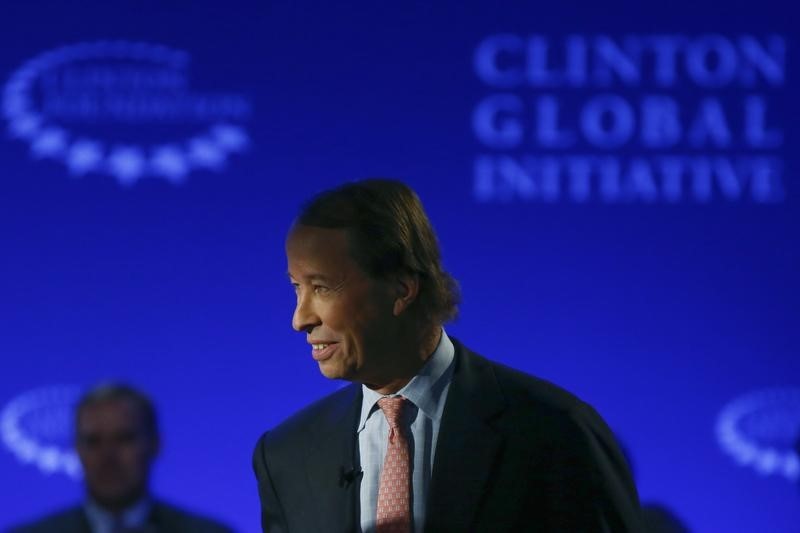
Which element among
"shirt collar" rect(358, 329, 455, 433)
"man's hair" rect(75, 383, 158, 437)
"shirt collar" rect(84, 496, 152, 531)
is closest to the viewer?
"shirt collar" rect(84, 496, 152, 531)

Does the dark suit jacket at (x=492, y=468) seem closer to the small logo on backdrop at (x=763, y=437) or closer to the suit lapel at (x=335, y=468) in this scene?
the suit lapel at (x=335, y=468)

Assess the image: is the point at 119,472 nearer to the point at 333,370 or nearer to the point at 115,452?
the point at 115,452

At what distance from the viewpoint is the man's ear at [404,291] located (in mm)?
2184

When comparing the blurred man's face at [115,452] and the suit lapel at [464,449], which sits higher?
the blurred man's face at [115,452]

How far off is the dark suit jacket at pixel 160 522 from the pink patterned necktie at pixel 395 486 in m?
0.53

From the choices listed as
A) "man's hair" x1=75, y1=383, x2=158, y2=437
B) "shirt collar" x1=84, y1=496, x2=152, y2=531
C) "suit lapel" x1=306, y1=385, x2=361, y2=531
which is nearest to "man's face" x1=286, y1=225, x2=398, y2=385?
A: "suit lapel" x1=306, y1=385, x2=361, y2=531

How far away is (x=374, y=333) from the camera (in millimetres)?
2135

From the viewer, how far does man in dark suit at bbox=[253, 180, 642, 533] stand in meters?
2.04

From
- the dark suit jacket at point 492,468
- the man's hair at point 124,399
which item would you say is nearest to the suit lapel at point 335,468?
the dark suit jacket at point 492,468

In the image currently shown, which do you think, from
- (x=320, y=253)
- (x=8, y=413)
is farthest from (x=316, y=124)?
(x=320, y=253)

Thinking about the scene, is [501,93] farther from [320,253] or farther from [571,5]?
[320,253]

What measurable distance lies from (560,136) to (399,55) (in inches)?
23.5

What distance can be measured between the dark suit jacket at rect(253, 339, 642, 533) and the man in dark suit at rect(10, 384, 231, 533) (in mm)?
543

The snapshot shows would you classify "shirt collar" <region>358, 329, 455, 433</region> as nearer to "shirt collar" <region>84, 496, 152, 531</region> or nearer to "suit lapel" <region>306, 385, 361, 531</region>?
"suit lapel" <region>306, 385, 361, 531</region>
